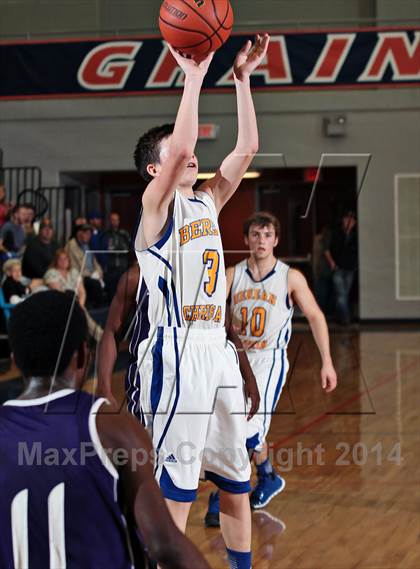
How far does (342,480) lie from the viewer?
4664 millimetres

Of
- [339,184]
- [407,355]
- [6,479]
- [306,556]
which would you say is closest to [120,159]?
→ [339,184]

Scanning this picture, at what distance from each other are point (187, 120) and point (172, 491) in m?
1.16

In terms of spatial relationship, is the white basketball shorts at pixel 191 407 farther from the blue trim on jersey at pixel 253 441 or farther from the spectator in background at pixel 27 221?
the spectator in background at pixel 27 221

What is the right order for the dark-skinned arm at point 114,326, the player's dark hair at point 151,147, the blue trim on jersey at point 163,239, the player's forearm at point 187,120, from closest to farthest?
the player's forearm at point 187,120 < the blue trim on jersey at point 163,239 < the player's dark hair at point 151,147 < the dark-skinned arm at point 114,326

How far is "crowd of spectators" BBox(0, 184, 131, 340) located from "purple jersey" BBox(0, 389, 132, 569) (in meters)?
6.30

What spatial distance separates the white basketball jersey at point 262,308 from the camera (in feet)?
13.8

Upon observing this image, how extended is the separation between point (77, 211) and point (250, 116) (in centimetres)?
1024

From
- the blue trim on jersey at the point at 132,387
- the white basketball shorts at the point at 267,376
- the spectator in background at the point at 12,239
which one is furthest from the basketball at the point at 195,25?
the spectator in background at the point at 12,239

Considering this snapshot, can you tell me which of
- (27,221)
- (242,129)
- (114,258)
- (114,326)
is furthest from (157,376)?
(114,258)

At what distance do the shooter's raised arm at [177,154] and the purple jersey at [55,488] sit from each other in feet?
3.50

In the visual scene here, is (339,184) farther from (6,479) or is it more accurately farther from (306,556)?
(6,479)

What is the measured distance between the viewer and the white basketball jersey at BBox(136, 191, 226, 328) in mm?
2680

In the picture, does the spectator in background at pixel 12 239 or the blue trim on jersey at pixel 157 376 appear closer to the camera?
the blue trim on jersey at pixel 157 376

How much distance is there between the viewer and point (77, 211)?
12930mm
